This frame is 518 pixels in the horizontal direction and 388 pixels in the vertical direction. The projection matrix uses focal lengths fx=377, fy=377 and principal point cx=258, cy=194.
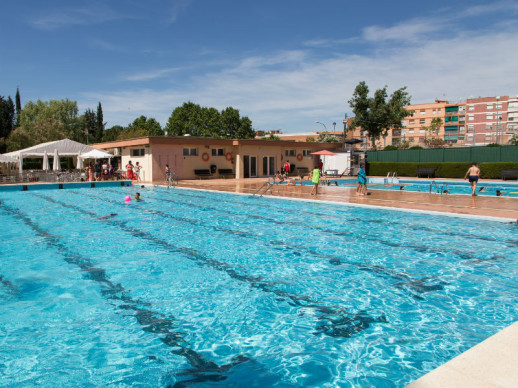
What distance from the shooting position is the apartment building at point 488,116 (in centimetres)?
8154

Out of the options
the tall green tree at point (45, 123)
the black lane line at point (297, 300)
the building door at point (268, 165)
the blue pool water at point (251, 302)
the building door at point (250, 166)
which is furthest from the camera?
the tall green tree at point (45, 123)

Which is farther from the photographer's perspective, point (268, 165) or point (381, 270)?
point (268, 165)

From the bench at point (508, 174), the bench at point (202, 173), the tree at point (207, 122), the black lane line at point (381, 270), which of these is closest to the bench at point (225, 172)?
the bench at point (202, 173)

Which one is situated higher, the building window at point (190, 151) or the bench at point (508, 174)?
the building window at point (190, 151)

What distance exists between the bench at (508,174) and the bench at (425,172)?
189 inches

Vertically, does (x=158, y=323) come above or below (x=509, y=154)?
below

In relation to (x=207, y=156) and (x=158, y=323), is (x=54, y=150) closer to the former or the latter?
(x=207, y=156)

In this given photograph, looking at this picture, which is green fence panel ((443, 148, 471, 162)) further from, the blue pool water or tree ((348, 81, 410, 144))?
the blue pool water

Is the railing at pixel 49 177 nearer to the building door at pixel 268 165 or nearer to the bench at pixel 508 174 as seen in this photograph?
the building door at pixel 268 165

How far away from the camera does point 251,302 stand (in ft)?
18.3

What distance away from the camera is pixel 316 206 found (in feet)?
49.1

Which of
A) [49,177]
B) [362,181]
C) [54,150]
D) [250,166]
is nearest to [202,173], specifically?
[250,166]

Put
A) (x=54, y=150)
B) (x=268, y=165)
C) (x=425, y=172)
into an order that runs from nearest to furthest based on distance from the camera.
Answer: (x=54, y=150) < (x=425, y=172) < (x=268, y=165)

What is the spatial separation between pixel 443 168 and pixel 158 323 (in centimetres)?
3048
